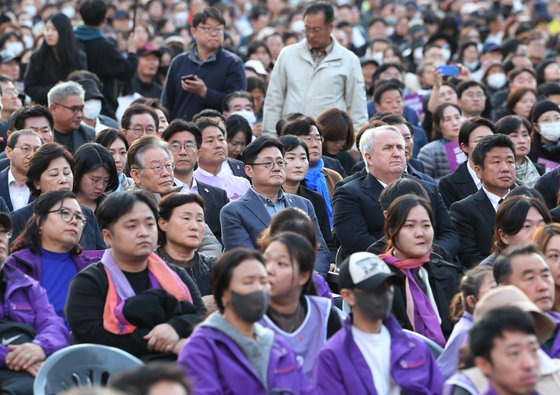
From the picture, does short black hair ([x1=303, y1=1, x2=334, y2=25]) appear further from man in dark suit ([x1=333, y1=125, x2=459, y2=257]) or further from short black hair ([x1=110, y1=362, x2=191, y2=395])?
short black hair ([x1=110, y1=362, x2=191, y2=395])

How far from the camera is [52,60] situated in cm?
1212

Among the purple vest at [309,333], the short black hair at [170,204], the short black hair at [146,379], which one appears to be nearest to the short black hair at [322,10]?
the short black hair at [170,204]

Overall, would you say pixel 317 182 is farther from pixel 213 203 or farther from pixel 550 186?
pixel 550 186

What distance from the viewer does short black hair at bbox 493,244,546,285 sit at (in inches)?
240

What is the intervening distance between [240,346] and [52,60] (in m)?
7.27

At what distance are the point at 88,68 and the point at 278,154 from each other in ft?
16.0

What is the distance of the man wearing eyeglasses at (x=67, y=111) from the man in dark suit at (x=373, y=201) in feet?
8.44

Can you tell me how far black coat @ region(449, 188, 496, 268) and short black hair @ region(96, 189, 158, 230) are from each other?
8.86 ft

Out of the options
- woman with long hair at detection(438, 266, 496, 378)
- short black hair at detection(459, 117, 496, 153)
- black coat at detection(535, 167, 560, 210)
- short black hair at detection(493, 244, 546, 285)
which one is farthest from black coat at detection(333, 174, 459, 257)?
short black hair at detection(493, 244, 546, 285)

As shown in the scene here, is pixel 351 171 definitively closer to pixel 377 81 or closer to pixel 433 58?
pixel 377 81

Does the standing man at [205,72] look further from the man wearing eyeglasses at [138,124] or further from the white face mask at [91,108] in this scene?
the man wearing eyeglasses at [138,124]

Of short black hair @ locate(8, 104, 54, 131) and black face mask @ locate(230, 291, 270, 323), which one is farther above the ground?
short black hair @ locate(8, 104, 54, 131)

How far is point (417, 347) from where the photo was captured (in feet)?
18.8

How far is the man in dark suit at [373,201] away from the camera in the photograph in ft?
26.8
